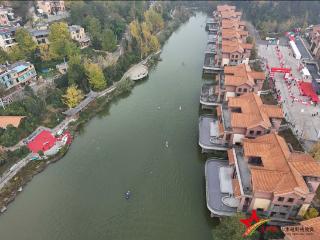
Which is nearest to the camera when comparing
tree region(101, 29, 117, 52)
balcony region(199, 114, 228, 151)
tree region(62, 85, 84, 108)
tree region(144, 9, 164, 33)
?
balcony region(199, 114, 228, 151)

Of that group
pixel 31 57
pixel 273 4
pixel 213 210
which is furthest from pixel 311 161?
pixel 273 4

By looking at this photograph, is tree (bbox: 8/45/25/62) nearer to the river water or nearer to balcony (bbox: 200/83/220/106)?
the river water

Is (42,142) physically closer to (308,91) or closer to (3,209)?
(3,209)

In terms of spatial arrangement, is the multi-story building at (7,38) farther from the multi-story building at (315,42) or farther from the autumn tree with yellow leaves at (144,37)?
the multi-story building at (315,42)

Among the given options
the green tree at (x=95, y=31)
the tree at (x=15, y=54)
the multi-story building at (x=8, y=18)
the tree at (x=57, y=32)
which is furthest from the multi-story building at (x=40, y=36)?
the green tree at (x=95, y=31)

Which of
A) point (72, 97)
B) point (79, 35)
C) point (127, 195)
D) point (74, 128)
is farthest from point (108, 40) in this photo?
point (127, 195)

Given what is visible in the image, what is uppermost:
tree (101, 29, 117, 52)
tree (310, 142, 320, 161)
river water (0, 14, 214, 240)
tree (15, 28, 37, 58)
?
tree (15, 28, 37, 58)

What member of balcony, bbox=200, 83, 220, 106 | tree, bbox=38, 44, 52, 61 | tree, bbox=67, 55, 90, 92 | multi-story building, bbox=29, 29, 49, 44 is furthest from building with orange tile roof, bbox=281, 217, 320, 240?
multi-story building, bbox=29, 29, 49, 44
